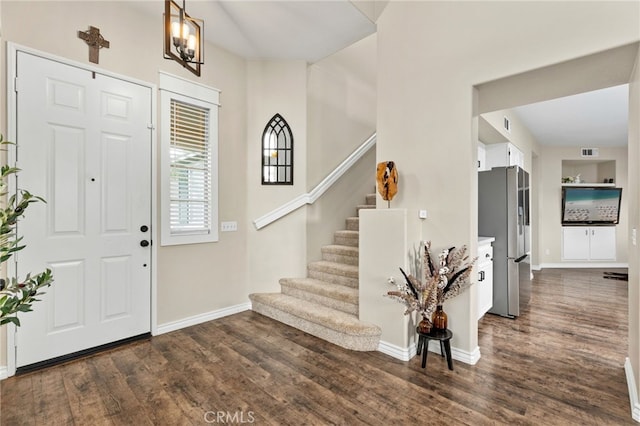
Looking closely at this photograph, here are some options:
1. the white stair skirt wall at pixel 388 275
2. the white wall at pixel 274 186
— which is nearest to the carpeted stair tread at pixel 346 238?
the white wall at pixel 274 186

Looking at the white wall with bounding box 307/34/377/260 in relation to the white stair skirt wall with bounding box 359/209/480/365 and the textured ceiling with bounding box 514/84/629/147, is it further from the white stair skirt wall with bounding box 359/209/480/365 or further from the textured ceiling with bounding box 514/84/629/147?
the textured ceiling with bounding box 514/84/629/147

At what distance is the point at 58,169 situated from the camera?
2.61m

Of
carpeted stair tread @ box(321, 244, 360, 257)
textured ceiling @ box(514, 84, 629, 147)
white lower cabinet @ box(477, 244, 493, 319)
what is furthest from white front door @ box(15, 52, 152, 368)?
textured ceiling @ box(514, 84, 629, 147)

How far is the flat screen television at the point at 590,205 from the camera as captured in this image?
724cm

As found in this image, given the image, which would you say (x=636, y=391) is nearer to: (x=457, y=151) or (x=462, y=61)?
(x=457, y=151)

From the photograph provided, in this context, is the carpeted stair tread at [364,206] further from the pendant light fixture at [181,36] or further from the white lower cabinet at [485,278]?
the pendant light fixture at [181,36]

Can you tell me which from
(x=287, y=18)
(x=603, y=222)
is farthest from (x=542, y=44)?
(x=603, y=222)

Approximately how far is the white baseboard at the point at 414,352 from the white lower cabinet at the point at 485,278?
91cm

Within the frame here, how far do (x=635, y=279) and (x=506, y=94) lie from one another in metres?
1.66

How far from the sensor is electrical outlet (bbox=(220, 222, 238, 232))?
3.79 m

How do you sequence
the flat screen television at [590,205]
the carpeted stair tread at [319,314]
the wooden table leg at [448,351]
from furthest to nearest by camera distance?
the flat screen television at [590,205], the carpeted stair tread at [319,314], the wooden table leg at [448,351]

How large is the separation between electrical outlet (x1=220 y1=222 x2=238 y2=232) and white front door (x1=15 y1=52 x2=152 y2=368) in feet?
2.87

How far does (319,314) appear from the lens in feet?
10.5

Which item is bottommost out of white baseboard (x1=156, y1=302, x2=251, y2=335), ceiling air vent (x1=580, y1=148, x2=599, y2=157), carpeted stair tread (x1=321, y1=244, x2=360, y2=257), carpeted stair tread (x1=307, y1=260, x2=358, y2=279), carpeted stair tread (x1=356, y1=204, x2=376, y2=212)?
white baseboard (x1=156, y1=302, x2=251, y2=335)
